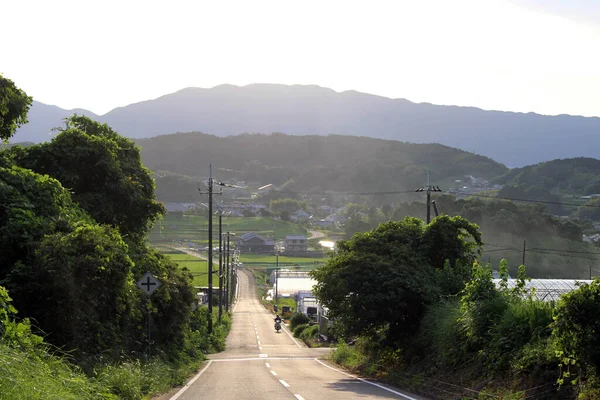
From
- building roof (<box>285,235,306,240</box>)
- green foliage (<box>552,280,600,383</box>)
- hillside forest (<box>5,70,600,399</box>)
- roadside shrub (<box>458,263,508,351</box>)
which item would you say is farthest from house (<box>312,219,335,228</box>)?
green foliage (<box>552,280,600,383</box>)

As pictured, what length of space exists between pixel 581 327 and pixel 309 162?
149853mm

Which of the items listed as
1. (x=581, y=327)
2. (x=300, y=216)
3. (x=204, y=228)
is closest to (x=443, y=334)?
(x=581, y=327)

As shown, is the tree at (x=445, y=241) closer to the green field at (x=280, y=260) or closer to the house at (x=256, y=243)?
the green field at (x=280, y=260)

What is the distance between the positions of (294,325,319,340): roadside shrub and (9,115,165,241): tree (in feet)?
89.3

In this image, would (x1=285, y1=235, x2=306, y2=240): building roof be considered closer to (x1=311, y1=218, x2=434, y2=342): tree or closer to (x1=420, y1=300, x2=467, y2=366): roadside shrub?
(x1=311, y1=218, x2=434, y2=342): tree

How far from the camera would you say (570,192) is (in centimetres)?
7850

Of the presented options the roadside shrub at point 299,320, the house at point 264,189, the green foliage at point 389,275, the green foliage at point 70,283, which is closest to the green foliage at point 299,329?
the roadside shrub at point 299,320

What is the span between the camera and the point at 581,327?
1045 cm

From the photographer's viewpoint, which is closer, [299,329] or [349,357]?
[349,357]

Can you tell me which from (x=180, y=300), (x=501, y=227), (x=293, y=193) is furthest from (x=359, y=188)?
(x=180, y=300)

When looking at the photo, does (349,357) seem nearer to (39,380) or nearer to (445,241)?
(445,241)

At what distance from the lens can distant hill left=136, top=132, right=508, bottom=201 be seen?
114 metres

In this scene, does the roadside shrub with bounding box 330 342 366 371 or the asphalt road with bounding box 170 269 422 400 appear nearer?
the asphalt road with bounding box 170 269 422 400

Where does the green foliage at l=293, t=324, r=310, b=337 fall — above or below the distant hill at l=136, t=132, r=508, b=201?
below
